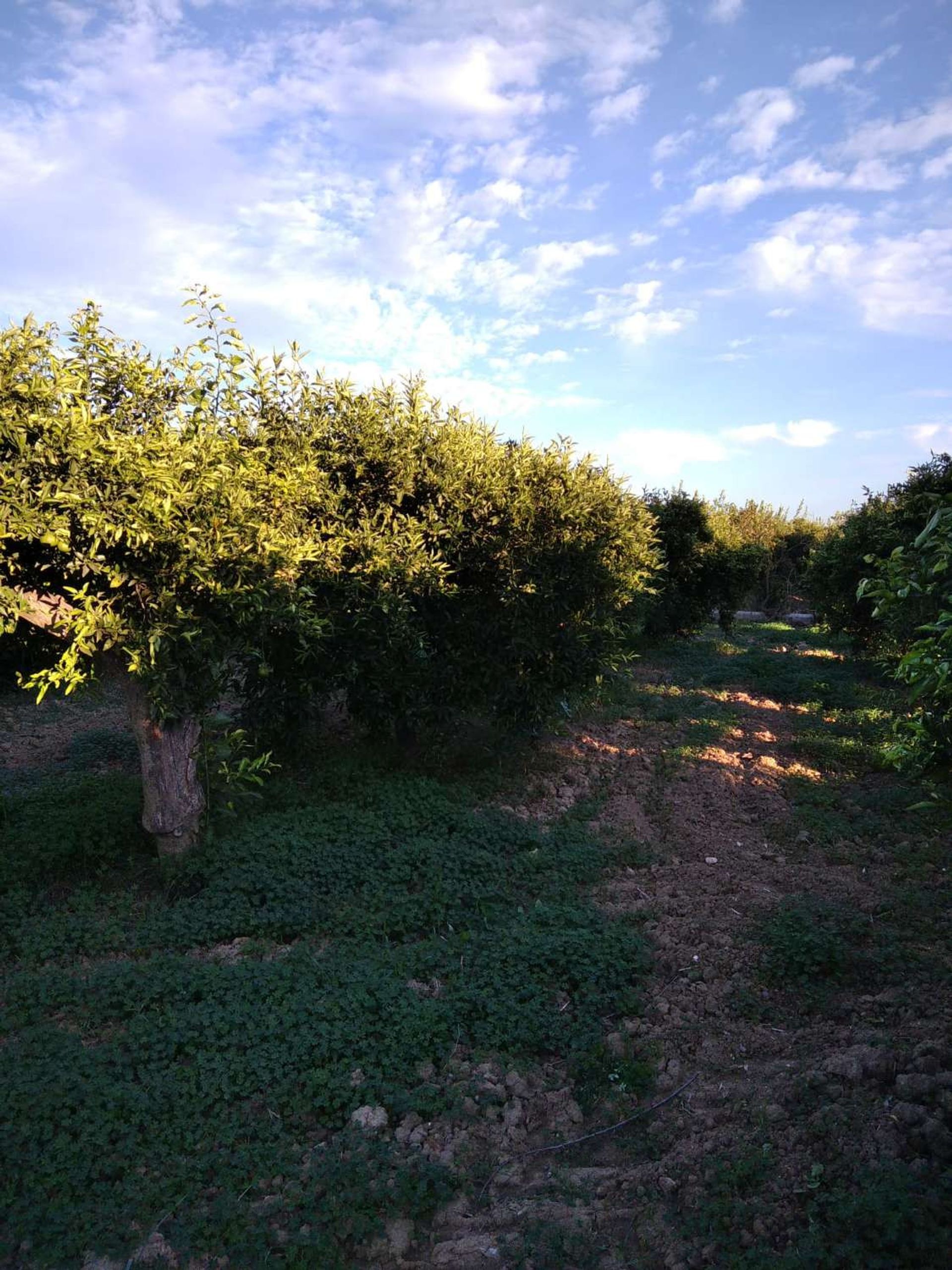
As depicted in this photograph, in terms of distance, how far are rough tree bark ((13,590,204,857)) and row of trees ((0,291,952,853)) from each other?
0.07 ft

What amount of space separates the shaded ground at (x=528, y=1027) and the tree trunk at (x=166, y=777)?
414 millimetres

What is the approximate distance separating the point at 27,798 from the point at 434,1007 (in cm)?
593

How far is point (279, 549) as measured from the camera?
709cm

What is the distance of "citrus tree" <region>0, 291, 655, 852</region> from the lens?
612cm

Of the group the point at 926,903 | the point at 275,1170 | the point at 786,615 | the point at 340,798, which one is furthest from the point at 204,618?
the point at 786,615

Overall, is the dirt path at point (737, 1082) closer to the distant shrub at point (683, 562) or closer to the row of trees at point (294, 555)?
the row of trees at point (294, 555)

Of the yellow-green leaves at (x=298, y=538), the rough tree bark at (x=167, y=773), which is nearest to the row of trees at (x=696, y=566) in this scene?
the yellow-green leaves at (x=298, y=538)

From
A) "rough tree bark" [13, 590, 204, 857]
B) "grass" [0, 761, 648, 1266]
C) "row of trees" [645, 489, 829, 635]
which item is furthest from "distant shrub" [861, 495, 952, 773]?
"row of trees" [645, 489, 829, 635]

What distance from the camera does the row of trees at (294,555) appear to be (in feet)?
19.8

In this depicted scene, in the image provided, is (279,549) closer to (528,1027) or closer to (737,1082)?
(528,1027)

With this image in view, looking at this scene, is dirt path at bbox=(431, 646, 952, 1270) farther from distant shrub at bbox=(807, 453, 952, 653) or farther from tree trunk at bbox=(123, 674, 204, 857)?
distant shrub at bbox=(807, 453, 952, 653)

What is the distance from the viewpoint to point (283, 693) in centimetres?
943

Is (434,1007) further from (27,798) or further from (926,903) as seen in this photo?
(27,798)

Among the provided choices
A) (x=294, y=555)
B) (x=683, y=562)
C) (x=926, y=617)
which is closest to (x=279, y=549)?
(x=294, y=555)
